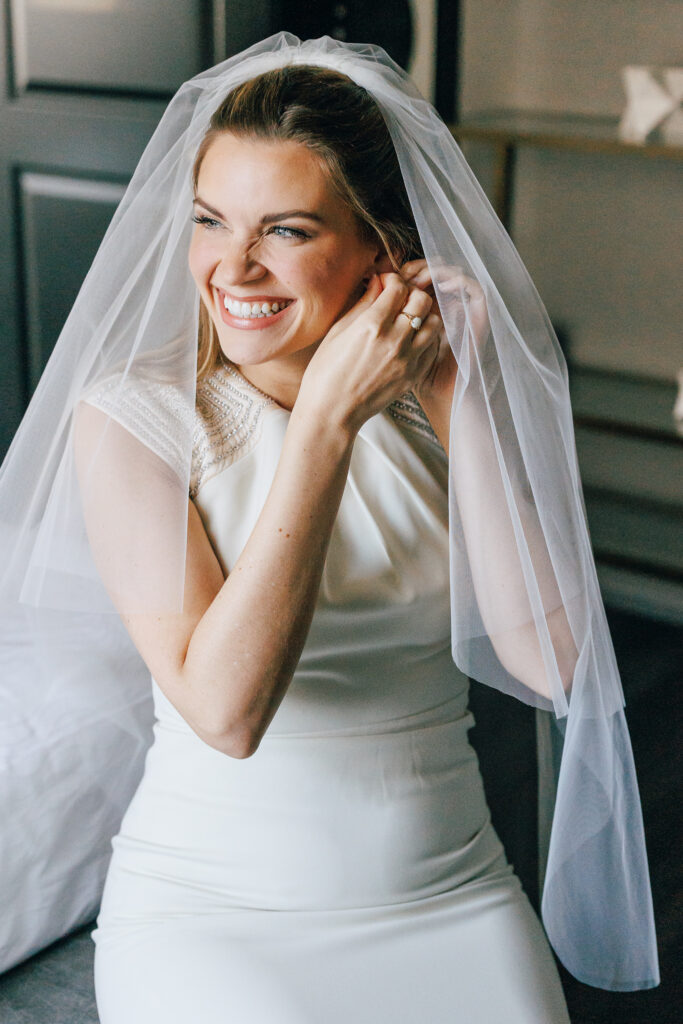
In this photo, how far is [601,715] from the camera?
117 cm

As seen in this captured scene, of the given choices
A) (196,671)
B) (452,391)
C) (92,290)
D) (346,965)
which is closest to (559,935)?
(346,965)

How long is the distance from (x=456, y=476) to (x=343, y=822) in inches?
15.9

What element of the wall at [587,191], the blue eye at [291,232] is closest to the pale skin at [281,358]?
the blue eye at [291,232]

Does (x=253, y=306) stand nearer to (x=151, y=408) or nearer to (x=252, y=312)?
(x=252, y=312)

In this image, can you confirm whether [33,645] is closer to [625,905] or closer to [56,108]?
[625,905]

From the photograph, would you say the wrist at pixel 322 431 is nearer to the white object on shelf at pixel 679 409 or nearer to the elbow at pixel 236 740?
Result: the elbow at pixel 236 740

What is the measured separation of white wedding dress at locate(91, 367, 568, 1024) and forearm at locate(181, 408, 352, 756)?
142 millimetres

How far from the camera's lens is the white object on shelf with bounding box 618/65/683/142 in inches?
119

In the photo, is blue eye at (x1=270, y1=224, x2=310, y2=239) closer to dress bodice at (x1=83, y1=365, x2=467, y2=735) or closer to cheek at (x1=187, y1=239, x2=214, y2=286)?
cheek at (x1=187, y1=239, x2=214, y2=286)

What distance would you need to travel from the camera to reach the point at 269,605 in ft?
3.53

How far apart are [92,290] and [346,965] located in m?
0.77

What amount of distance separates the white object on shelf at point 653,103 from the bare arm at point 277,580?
2.17 meters

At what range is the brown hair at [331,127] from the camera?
1.16 meters

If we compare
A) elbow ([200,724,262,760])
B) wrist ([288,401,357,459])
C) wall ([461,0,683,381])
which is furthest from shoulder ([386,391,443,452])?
wall ([461,0,683,381])
